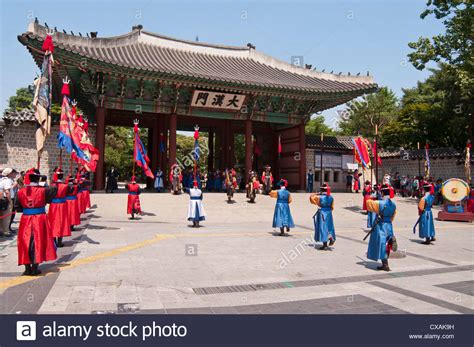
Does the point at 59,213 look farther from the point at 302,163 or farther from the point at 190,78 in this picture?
the point at 302,163

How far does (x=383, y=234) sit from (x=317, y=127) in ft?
149

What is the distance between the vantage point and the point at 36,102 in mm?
7238

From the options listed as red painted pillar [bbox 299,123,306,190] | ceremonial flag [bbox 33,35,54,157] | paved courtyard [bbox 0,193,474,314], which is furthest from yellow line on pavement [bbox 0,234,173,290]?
red painted pillar [bbox 299,123,306,190]

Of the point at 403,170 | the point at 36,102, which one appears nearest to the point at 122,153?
the point at 403,170

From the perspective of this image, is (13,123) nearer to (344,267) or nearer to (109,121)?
(109,121)

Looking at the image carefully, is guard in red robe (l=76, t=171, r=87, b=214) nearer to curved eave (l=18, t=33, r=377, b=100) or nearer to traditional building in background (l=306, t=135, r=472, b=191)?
curved eave (l=18, t=33, r=377, b=100)

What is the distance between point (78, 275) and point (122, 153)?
130ft

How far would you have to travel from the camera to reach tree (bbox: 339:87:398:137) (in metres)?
45.1

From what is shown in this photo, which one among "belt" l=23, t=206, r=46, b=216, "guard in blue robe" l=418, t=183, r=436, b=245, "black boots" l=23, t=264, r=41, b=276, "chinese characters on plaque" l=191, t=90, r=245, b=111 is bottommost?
"black boots" l=23, t=264, r=41, b=276

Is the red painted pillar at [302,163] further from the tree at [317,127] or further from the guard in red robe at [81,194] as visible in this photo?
the tree at [317,127]

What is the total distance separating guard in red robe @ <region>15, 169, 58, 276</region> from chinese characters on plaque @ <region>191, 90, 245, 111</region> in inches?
580

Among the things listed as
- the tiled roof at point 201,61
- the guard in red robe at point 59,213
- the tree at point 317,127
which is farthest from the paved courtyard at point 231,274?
the tree at point 317,127

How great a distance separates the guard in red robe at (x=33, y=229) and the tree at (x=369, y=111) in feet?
142

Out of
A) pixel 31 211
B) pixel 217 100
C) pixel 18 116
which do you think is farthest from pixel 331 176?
pixel 31 211
